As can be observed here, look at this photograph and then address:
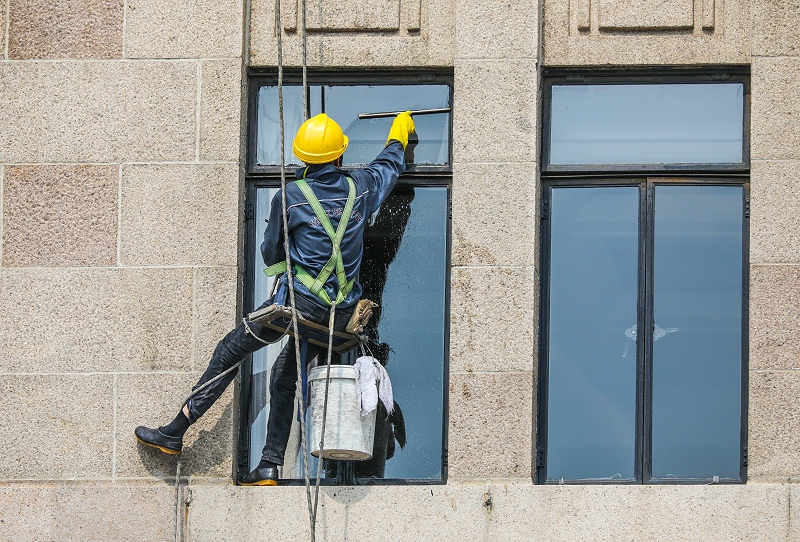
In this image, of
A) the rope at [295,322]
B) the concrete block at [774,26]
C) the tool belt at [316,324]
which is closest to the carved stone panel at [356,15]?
the rope at [295,322]

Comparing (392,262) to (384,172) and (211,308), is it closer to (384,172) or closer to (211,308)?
(384,172)

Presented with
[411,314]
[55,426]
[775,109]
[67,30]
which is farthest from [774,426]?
[67,30]

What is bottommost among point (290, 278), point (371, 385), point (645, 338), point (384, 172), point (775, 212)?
point (371, 385)

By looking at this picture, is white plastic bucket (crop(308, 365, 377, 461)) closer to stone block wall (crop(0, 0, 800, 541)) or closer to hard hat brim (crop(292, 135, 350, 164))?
stone block wall (crop(0, 0, 800, 541))

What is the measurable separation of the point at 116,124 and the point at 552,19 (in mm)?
3332

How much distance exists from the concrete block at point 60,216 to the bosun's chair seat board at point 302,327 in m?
1.36

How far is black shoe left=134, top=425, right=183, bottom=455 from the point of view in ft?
42.0

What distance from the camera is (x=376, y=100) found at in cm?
1370

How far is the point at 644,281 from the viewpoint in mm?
13250

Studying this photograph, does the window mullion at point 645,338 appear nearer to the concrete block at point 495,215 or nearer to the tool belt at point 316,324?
the concrete block at point 495,215

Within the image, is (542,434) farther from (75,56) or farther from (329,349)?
(75,56)

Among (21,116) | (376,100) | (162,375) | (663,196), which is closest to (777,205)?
(663,196)

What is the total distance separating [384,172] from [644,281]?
6.79 ft

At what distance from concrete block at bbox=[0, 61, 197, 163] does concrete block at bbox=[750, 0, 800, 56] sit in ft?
13.6
